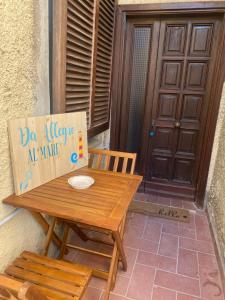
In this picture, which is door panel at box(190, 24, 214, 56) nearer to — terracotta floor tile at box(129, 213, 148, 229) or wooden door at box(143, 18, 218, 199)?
wooden door at box(143, 18, 218, 199)

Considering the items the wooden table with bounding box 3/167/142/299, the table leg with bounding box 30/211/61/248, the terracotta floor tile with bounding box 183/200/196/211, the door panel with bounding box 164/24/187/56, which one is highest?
the door panel with bounding box 164/24/187/56

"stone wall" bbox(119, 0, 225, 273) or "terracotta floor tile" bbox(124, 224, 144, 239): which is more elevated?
"stone wall" bbox(119, 0, 225, 273)

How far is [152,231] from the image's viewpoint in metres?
2.19

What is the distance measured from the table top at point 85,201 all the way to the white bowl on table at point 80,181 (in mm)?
23

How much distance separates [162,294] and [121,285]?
28 centimetres

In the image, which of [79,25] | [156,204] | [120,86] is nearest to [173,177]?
[156,204]

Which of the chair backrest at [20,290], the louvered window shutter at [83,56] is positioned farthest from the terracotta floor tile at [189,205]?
the chair backrest at [20,290]

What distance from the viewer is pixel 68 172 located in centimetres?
154

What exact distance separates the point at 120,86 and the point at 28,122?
65.6 inches

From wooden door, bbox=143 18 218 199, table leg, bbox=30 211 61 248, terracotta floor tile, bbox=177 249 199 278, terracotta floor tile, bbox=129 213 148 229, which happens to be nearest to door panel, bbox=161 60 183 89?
wooden door, bbox=143 18 218 199

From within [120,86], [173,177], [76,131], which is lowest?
[173,177]

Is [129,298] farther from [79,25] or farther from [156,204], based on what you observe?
[79,25]

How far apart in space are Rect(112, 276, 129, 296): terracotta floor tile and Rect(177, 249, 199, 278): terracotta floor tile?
431mm

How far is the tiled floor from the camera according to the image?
153 cm
